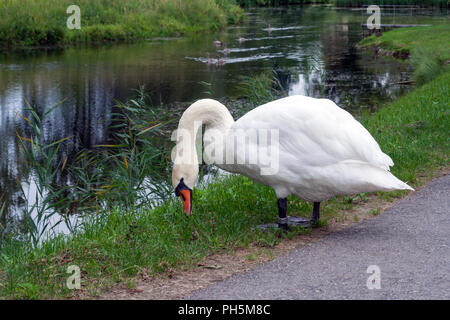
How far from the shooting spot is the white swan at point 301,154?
4.71m

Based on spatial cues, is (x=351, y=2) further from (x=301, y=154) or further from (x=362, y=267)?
(x=362, y=267)

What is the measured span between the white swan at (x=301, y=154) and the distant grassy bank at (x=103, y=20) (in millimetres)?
24710

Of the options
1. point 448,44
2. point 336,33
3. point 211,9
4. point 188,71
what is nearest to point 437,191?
point 188,71

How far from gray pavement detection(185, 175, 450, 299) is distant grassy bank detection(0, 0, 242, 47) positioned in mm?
25436

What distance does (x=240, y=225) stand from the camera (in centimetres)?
531

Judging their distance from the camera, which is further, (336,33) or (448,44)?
(336,33)

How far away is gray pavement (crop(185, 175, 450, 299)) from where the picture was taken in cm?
382

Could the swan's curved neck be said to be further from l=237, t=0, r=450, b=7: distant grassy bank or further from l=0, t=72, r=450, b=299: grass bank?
l=237, t=0, r=450, b=7: distant grassy bank

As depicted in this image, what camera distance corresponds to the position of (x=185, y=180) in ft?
16.2

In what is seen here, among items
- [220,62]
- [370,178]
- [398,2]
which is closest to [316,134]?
[370,178]

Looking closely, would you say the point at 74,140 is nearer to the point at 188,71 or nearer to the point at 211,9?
the point at 188,71

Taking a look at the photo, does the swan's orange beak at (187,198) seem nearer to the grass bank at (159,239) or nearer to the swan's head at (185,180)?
the swan's head at (185,180)

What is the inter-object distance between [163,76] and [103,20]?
12623 mm
